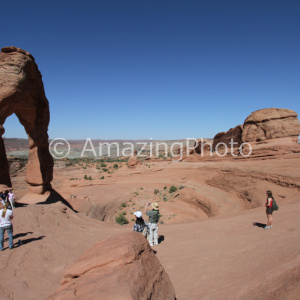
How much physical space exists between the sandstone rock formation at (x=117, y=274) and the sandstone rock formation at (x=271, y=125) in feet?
78.4

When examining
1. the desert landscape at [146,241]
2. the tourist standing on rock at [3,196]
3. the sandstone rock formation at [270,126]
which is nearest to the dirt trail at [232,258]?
the desert landscape at [146,241]

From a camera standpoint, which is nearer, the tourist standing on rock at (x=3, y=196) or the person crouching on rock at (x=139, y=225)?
the person crouching on rock at (x=139, y=225)

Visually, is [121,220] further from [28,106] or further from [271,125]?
[271,125]

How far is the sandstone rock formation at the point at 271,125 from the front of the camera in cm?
2247

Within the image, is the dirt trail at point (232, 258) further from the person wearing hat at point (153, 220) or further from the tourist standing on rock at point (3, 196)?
the tourist standing on rock at point (3, 196)

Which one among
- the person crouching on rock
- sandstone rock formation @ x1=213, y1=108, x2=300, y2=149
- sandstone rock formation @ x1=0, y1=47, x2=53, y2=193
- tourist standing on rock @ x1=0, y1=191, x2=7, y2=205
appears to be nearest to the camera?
the person crouching on rock

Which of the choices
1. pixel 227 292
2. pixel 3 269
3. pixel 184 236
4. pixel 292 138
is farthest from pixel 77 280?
pixel 292 138

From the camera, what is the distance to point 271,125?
76.4 feet

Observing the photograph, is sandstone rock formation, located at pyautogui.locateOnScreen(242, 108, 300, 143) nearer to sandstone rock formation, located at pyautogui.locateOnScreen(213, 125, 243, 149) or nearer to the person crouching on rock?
sandstone rock formation, located at pyautogui.locateOnScreen(213, 125, 243, 149)

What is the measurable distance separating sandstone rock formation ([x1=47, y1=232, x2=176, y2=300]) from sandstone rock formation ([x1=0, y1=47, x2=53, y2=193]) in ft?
24.8

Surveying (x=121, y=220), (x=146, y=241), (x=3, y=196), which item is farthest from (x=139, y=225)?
(x=121, y=220)

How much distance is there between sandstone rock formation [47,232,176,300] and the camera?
2.42 meters

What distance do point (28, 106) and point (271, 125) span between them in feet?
75.2

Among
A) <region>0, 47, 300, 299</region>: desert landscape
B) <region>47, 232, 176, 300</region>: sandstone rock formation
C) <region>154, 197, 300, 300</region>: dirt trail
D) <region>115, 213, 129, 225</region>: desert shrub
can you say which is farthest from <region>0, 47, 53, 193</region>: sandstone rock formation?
<region>154, 197, 300, 300</region>: dirt trail
